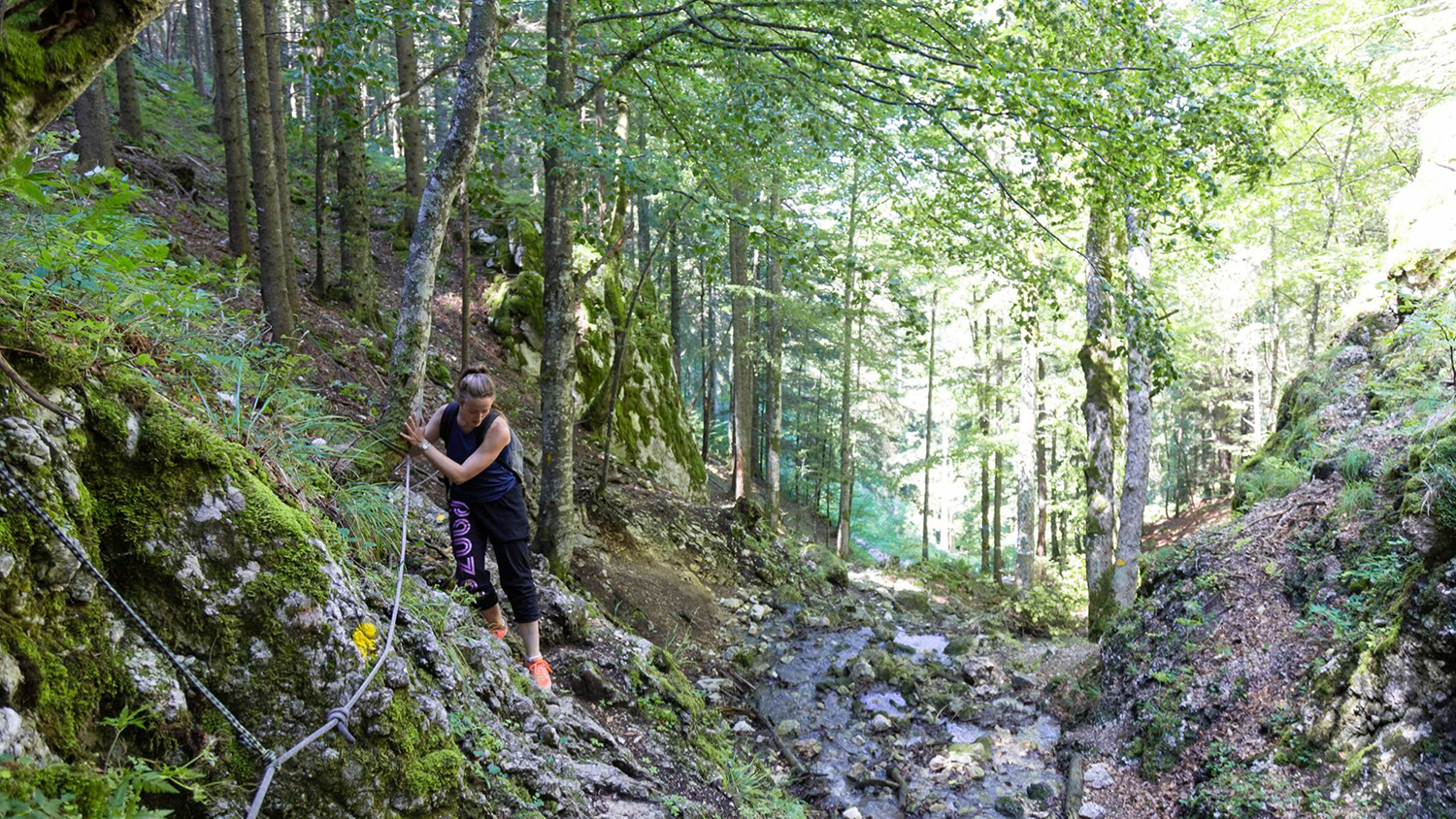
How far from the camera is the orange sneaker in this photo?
15.4 feet

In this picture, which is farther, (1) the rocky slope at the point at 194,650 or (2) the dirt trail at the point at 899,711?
(2) the dirt trail at the point at 899,711

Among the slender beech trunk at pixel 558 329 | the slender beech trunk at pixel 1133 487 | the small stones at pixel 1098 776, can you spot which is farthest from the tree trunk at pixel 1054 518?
the slender beech trunk at pixel 558 329

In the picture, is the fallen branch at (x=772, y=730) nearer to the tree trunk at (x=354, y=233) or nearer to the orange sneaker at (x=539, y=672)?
the orange sneaker at (x=539, y=672)

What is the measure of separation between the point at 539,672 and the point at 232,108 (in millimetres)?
7993

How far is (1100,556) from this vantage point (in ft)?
35.2

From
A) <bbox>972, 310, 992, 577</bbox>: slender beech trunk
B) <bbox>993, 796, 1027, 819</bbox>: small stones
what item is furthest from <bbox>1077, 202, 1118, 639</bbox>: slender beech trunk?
<bbox>972, 310, 992, 577</bbox>: slender beech trunk

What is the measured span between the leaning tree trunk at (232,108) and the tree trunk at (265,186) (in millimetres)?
315

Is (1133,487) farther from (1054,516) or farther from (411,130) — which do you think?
(1054,516)

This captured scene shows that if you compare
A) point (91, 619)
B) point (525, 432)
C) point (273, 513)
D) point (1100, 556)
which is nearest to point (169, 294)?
point (273, 513)

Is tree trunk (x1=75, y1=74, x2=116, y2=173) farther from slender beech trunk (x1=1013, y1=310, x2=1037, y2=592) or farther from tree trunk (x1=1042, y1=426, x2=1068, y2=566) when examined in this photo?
tree trunk (x1=1042, y1=426, x2=1068, y2=566)

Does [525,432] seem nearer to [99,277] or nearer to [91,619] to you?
[99,277]

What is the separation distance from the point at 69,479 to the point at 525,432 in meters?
9.68

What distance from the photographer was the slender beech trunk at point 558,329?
6871 millimetres

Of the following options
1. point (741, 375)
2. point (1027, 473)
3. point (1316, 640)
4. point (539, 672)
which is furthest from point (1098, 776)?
point (741, 375)
